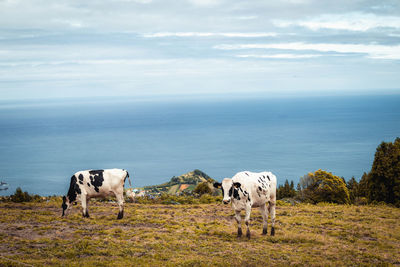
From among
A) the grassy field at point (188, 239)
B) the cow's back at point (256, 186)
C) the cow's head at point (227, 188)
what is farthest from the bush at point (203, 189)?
the cow's head at point (227, 188)

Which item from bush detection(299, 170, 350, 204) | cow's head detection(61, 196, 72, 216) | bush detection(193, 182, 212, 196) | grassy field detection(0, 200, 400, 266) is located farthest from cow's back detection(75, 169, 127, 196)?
bush detection(299, 170, 350, 204)

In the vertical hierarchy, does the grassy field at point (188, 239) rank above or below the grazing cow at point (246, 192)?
below

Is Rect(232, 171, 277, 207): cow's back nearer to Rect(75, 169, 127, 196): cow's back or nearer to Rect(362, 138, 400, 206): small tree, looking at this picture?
Rect(75, 169, 127, 196): cow's back

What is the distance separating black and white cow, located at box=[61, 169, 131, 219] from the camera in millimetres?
16609

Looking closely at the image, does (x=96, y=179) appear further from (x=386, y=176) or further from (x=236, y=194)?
(x=386, y=176)

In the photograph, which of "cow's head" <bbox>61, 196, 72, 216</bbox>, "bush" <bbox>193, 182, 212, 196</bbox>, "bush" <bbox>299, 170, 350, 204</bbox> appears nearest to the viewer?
"cow's head" <bbox>61, 196, 72, 216</bbox>

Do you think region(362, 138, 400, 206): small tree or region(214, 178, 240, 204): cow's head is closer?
region(214, 178, 240, 204): cow's head

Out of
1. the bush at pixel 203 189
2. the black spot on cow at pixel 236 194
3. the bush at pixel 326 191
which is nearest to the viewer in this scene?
the black spot on cow at pixel 236 194

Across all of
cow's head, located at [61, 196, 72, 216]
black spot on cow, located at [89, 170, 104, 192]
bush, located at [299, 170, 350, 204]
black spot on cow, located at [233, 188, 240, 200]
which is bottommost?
bush, located at [299, 170, 350, 204]

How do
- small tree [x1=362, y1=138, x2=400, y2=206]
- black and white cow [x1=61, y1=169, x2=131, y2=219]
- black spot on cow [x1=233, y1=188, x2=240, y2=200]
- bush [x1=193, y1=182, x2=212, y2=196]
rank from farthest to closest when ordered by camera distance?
bush [x1=193, y1=182, x2=212, y2=196] < small tree [x1=362, y1=138, x2=400, y2=206] < black and white cow [x1=61, y1=169, x2=131, y2=219] < black spot on cow [x1=233, y1=188, x2=240, y2=200]

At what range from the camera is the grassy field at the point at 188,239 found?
35.0 ft

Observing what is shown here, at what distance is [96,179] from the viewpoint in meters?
16.7

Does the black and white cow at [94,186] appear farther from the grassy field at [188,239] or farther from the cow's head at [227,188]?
the cow's head at [227,188]

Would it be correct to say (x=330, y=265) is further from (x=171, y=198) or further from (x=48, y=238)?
(x=171, y=198)
